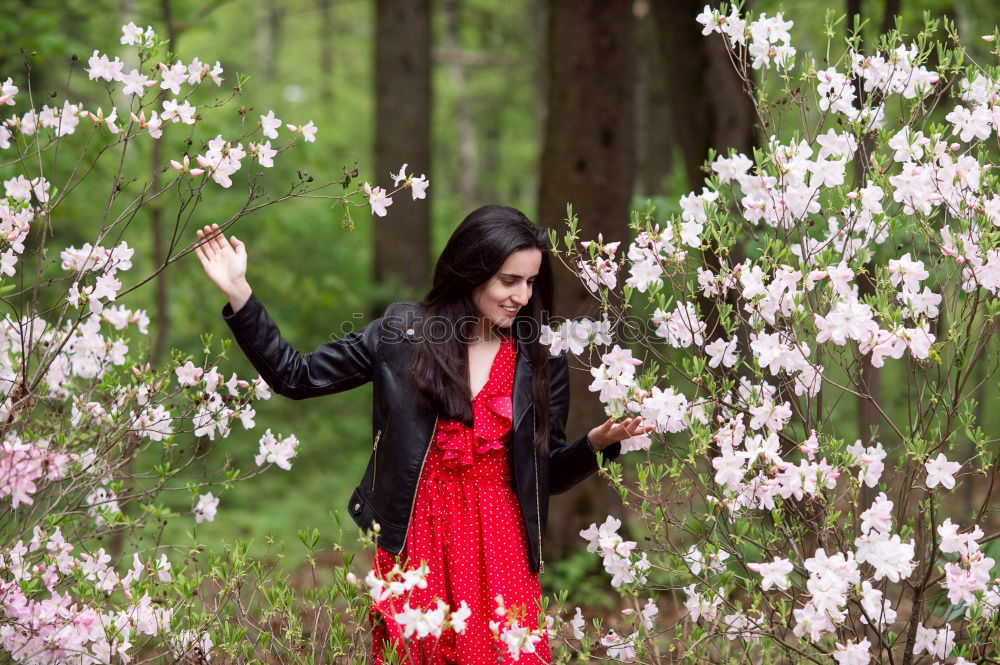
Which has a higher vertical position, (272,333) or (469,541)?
(272,333)

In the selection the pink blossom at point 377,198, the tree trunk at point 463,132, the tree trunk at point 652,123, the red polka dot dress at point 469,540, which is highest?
the tree trunk at point 463,132

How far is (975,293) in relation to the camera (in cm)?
263

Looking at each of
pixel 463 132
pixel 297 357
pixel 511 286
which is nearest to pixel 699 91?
pixel 511 286

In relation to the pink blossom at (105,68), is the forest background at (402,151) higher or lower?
higher

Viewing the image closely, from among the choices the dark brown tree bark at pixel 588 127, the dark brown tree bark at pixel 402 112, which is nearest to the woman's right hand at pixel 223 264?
the dark brown tree bark at pixel 588 127

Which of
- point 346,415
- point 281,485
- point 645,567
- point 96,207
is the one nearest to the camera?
point 645,567

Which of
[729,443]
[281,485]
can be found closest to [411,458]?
[729,443]

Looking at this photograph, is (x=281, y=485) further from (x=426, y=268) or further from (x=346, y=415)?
(x=426, y=268)

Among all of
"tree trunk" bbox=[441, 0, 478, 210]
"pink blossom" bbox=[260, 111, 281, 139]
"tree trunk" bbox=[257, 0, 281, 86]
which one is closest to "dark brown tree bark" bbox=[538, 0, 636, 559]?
"pink blossom" bbox=[260, 111, 281, 139]

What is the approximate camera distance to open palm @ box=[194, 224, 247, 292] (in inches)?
107

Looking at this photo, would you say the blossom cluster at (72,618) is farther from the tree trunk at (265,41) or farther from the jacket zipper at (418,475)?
the tree trunk at (265,41)

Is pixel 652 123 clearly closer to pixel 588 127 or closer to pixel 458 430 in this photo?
pixel 588 127

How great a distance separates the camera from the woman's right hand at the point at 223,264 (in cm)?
271

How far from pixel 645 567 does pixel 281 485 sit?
6.78 metres
